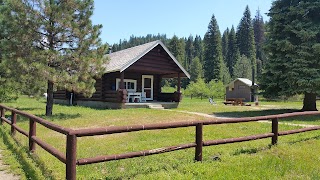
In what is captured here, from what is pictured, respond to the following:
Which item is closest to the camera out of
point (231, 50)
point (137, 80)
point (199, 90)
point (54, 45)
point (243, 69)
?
point (54, 45)

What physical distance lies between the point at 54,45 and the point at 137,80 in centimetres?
1014

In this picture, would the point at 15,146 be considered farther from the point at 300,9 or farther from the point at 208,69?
the point at 208,69

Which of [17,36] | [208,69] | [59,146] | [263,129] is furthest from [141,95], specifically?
[208,69]

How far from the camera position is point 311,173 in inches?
232

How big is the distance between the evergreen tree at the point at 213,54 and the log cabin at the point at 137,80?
43009 mm

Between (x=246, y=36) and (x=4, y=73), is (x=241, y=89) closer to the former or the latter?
(x=4, y=73)

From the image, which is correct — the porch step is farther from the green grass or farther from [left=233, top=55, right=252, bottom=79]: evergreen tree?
[left=233, top=55, right=252, bottom=79]: evergreen tree

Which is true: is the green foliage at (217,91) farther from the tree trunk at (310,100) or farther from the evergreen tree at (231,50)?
the evergreen tree at (231,50)

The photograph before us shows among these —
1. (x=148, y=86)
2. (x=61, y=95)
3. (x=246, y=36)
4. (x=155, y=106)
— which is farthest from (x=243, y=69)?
(x=155, y=106)

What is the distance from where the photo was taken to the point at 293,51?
17.9m

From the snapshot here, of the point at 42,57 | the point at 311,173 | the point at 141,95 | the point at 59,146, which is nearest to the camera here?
the point at 311,173

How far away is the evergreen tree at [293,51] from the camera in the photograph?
55.7ft

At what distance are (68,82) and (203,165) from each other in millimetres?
11045

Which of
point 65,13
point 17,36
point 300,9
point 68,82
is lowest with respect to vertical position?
point 68,82
